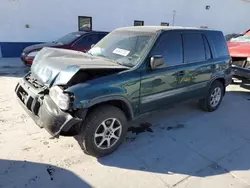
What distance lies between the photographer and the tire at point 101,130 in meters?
2.74

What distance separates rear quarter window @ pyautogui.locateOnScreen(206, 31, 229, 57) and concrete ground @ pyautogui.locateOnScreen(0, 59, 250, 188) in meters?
1.49

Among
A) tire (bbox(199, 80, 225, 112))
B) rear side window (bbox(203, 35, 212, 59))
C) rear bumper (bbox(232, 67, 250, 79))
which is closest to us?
rear side window (bbox(203, 35, 212, 59))

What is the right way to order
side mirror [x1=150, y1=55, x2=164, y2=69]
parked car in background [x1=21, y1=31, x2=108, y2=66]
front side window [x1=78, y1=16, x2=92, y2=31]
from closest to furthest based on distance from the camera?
1. side mirror [x1=150, y1=55, x2=164, y2=69]
2. parked car in background [x1=21, y1=31, x2=108, y2=66]
3. front side window [x1=78, y1=16, x2=92, y2=31]

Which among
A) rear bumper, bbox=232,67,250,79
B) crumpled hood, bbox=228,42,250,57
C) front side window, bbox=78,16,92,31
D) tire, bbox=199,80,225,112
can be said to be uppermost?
front side window, bbox=78,16,92,31

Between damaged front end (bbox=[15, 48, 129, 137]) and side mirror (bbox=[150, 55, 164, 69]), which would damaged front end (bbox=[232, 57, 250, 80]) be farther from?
damaged front end (bbox=[15, 48, 129, 137])

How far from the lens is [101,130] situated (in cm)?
293

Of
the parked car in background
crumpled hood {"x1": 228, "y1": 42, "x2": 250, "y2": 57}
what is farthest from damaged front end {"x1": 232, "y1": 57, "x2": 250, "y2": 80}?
the parked car in background

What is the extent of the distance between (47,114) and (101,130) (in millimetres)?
761

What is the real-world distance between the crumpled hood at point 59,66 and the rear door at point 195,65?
4.60 ft

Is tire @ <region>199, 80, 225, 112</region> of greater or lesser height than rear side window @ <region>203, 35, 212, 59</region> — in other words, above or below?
below

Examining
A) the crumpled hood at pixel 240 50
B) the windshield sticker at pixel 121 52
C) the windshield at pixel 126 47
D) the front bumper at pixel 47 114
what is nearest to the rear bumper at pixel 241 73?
the crumpled hood at pixel 240 50

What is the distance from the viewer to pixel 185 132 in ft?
12.6

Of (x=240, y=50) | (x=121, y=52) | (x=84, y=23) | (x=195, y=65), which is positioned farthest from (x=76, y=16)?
(x=195, y=65)

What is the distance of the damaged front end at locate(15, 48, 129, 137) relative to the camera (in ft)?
8.30
